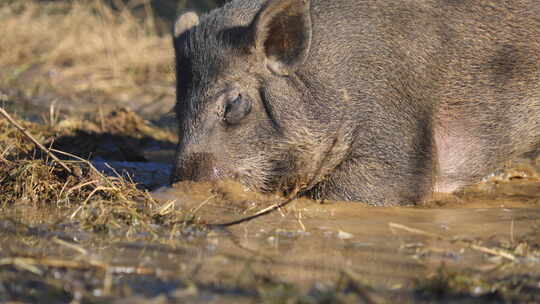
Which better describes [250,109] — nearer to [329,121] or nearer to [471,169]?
[329,121]

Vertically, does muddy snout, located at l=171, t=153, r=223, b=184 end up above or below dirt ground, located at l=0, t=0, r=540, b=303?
above

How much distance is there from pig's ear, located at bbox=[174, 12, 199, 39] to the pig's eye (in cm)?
71

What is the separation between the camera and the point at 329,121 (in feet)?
15.4

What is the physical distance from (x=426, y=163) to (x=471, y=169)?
0.49 meters

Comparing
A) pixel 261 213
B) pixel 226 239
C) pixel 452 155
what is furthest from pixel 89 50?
pixel 226 239

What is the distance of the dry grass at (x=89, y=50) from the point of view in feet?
31.2

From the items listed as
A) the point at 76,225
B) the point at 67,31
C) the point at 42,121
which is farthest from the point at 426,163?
the point at 67,31

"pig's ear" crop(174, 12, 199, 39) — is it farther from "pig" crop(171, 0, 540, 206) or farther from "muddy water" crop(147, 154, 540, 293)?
"muddy water" crop(147, 154, 540, 293)

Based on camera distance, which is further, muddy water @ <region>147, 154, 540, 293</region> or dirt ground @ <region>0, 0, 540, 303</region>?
muddy water @ <region>147, 154, 540, 293</region>

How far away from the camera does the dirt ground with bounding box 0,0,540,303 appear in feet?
9.15

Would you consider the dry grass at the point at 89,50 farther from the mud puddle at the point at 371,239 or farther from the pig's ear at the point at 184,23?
the mud puddle at the point at 371,239

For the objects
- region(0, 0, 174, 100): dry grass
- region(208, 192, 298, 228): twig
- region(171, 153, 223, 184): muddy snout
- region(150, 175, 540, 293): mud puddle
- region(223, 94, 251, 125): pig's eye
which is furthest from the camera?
region(0, 0, 174, 100): dry grass

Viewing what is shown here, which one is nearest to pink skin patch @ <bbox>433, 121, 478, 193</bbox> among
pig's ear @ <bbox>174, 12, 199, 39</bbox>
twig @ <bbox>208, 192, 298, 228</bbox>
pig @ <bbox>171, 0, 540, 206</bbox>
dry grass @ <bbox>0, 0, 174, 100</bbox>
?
pig @ <bbox>171, 0, 540, 206</bbox>

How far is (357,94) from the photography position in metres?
4.72
